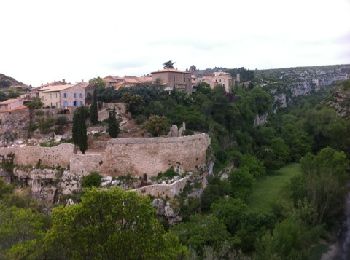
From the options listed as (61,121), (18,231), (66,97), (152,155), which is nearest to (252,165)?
(152,155)

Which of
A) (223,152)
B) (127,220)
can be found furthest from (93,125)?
(127,220)

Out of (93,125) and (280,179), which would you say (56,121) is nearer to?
(93,125)

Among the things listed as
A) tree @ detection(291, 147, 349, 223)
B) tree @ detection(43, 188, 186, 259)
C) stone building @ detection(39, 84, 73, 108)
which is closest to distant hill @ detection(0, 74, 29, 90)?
stone building @ detection(39, 84, 73, 108)

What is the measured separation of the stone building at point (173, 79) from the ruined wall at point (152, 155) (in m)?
26.1

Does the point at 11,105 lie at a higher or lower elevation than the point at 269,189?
higher

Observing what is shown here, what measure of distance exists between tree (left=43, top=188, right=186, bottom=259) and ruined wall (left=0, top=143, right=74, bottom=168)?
2127 centimetres

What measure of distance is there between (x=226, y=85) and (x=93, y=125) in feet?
129

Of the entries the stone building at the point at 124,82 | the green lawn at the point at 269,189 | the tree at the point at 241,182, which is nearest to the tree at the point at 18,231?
the green lawn at the point at 269,189

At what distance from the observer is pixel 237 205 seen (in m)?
35.7

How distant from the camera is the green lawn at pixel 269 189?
139 ft

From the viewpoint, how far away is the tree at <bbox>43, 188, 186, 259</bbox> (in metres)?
19.5

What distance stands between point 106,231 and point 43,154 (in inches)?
990

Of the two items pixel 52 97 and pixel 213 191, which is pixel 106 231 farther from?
pixel 52 97

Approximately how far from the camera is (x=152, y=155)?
1535 inches
